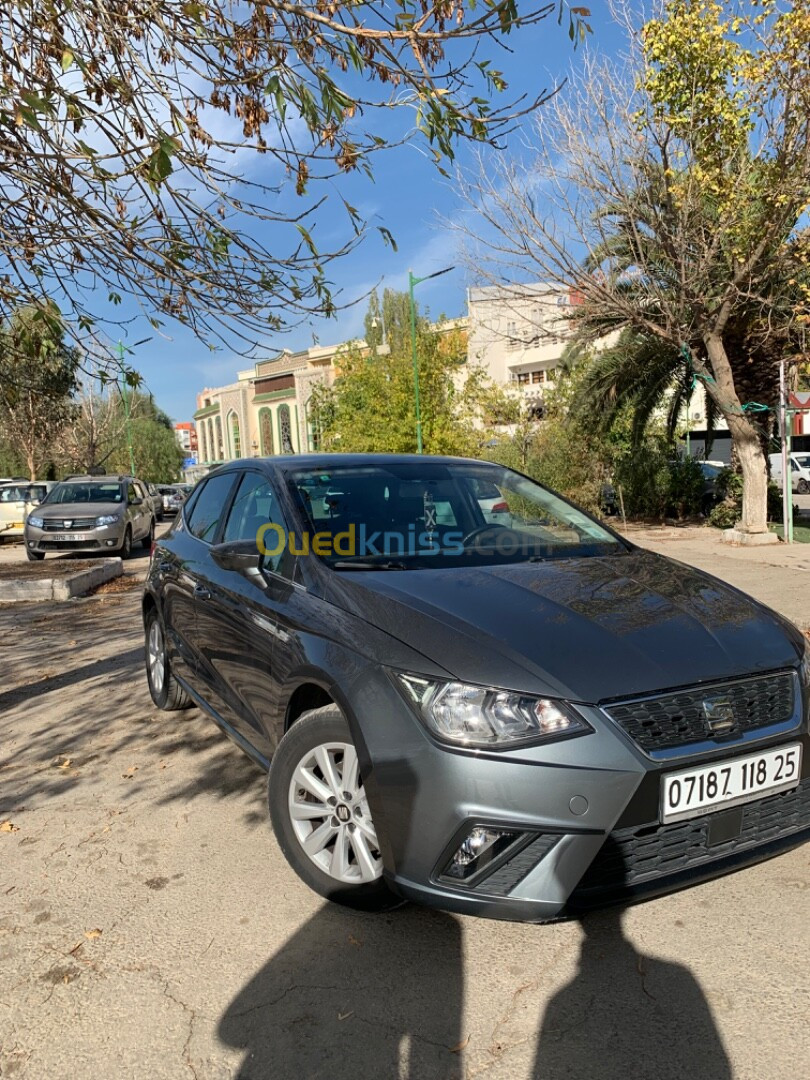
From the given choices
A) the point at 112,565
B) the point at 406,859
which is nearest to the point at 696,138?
the point at 112,565

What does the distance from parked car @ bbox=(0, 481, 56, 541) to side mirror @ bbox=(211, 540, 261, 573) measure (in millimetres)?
19101

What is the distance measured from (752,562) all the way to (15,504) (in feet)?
58.2

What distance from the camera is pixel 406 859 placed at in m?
2.32

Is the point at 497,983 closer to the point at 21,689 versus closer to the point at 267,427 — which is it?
the point at 21,689

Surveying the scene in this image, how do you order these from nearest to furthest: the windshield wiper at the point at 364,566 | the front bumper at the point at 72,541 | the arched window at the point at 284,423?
the windshield wiper at the point at 364,566 < the front bumper at the point at 72,541 < the arched window at the point at 284,423

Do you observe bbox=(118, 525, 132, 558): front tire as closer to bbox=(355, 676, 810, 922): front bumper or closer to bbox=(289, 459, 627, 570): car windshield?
bbox=(289, 459, 627, 570): car windshield

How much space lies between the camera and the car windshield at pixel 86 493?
52.1 ft

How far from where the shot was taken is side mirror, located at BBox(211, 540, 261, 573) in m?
3.32

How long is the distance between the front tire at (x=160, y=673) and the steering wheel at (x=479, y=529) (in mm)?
2109

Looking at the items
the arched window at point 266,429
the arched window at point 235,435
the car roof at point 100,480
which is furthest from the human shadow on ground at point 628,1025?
the arched window at point 235,435

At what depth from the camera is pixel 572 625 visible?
8.55 feet

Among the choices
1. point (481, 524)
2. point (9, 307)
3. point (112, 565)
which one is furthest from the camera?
point (112, 565)

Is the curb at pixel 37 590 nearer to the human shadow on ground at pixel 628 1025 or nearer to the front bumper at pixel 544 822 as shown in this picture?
the front bumper at pixel 544 822

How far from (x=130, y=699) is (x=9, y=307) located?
2.63 meters
